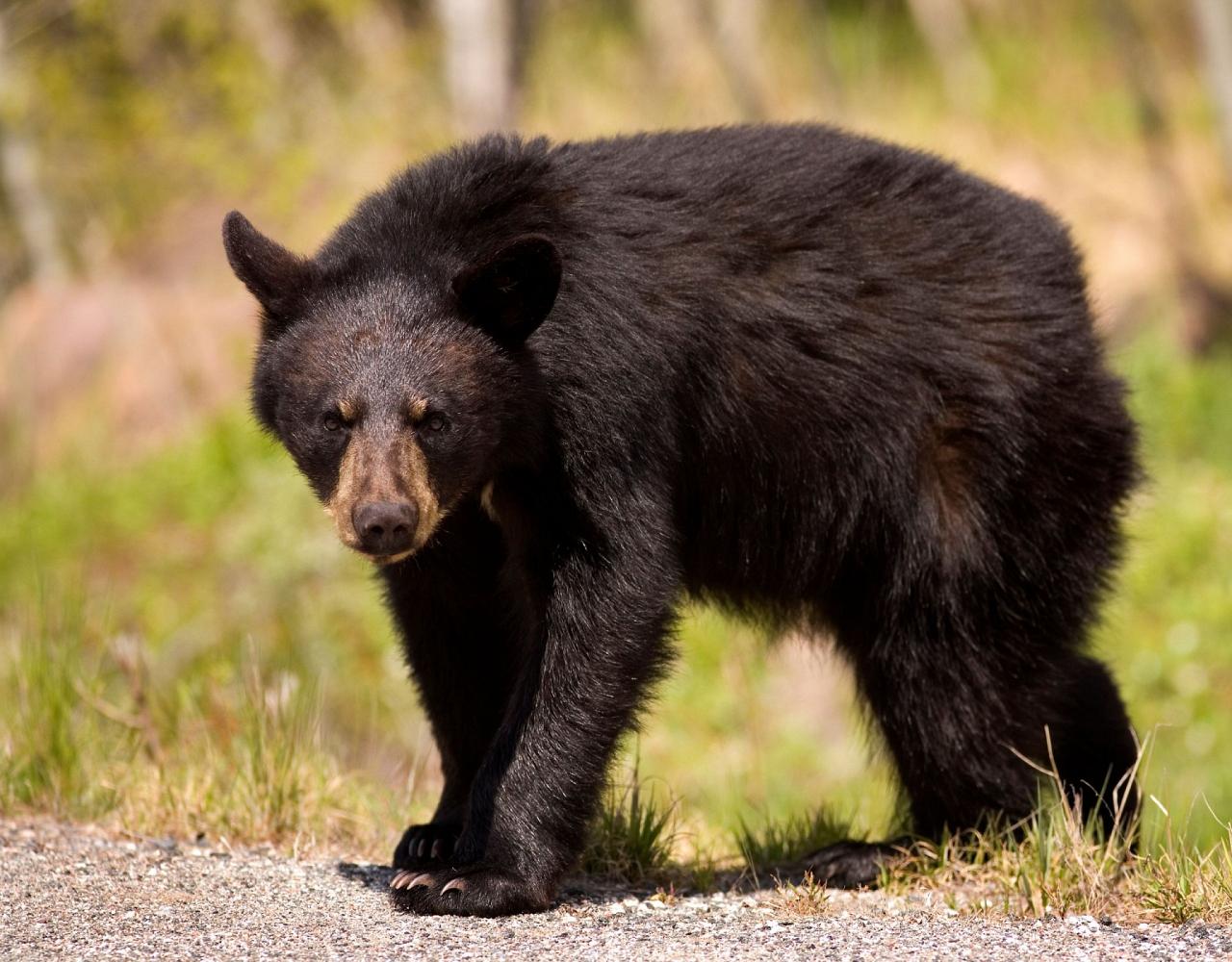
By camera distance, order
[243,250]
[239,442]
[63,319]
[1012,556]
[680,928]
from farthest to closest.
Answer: [63,319] < [239,442] < [1012,556] < [243,250] < [680,928]

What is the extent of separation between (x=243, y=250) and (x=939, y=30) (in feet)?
42.1

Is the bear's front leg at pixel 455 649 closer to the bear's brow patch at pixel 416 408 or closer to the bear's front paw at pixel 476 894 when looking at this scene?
the bear's front paw at pixel 476 894

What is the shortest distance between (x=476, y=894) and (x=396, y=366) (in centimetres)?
141

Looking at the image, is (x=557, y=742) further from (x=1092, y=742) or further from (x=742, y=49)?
(x=742, y=49)

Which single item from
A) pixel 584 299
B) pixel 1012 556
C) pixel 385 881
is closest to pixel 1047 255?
pixel 1012 556

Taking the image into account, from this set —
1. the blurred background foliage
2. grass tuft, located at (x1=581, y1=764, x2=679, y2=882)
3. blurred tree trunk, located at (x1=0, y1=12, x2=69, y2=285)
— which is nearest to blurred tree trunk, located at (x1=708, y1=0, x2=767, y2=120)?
the blurred background foliage

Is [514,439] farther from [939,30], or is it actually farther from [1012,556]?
[939,30]

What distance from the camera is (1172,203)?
14766mm

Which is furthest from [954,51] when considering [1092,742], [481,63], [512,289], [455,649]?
[512,289]

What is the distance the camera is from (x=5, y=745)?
5266mm

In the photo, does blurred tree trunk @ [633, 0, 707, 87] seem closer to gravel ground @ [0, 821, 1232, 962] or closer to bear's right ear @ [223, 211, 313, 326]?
bear's right ear @ [223, 211, 313, 326]

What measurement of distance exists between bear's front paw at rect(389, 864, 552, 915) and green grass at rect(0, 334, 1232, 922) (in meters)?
0.62

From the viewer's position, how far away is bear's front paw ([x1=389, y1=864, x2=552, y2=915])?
14.0 ft

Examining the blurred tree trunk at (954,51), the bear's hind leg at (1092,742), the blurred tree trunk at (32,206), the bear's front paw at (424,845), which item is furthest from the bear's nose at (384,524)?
the blurred tree trunk at (954,51)
